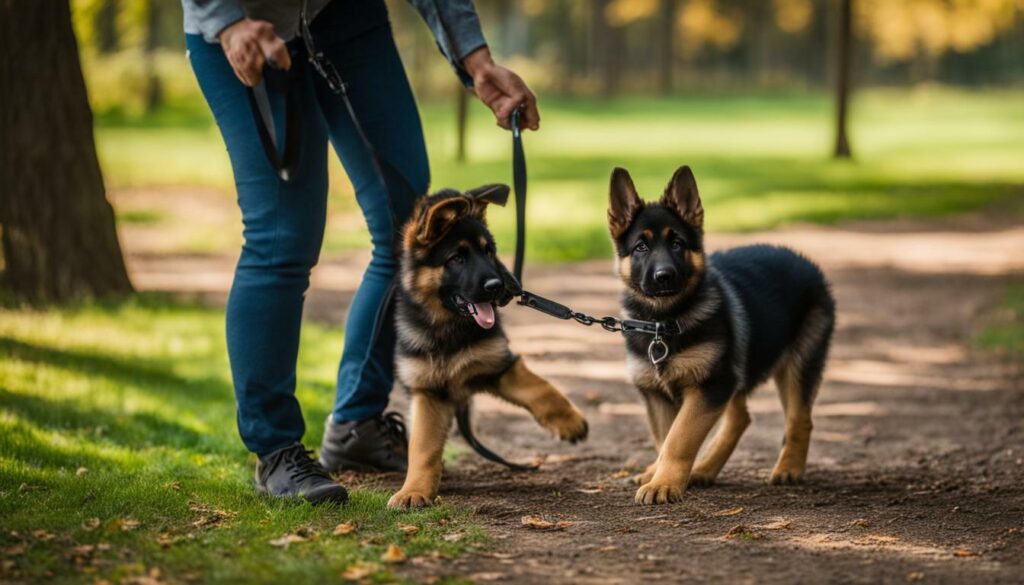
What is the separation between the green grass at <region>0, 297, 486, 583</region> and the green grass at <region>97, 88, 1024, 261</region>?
22.8 feet

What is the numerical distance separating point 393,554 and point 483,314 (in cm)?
126

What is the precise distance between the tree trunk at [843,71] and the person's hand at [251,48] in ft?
78.0

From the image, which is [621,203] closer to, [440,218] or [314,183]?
[440,218]

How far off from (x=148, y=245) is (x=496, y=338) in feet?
37.5

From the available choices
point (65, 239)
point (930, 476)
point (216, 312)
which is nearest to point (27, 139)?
point (65, 239)

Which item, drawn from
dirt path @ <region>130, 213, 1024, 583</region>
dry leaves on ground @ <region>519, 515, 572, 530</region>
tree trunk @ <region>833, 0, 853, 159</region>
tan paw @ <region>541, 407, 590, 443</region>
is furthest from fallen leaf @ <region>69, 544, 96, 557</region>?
tree trunk @ <region>833, 0, 853, 159</region>

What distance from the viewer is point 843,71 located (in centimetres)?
2688

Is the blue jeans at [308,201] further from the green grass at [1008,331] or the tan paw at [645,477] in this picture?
the green grass at [1008,331]

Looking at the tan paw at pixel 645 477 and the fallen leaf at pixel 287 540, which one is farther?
the tan paw at pixel 645 477

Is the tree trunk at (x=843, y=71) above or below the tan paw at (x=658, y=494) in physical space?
above

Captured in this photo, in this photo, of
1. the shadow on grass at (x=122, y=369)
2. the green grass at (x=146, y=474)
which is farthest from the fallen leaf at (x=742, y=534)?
the shadow on grass at (x=122, y=369)

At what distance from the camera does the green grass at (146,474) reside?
12.2ft

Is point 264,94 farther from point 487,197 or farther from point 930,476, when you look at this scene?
point 930,476

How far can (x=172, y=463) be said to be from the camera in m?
5.59
